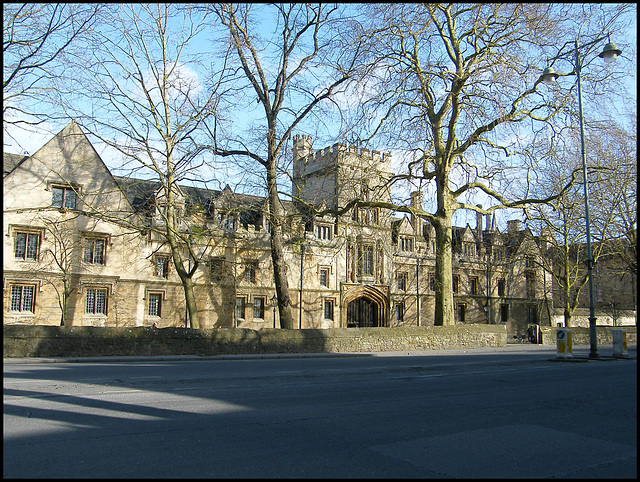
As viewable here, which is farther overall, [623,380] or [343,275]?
[343,275]

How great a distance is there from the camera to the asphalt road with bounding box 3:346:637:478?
5.40 m

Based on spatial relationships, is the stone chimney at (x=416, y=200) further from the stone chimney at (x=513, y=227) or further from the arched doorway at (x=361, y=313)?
the stone chimney at (x=513, y=227)

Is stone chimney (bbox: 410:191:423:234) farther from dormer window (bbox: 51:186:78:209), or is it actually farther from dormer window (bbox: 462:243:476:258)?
dormer window (bbox: 462:243:476:258)

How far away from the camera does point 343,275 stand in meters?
44.5

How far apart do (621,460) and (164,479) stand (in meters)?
4.93

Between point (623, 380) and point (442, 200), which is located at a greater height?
point (442, 200)

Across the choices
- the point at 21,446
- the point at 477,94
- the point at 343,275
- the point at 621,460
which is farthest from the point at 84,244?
the point at 621,460

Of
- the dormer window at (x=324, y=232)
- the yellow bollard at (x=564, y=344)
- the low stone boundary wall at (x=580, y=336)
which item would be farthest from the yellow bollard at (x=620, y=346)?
the dormer window at (x=324, y=232)

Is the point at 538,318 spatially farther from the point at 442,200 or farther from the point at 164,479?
the point at 164,479

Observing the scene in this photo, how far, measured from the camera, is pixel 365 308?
4603cm

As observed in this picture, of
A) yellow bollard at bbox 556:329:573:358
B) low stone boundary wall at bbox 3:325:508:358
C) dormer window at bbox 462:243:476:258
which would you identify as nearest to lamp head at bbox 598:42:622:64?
yellow bollard at bbox 556:329:573:358

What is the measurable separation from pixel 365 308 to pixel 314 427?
3927 cm

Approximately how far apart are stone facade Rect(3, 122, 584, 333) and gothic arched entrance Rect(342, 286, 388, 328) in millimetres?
109

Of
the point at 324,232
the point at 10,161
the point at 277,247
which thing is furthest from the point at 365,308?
the point at 10,161
